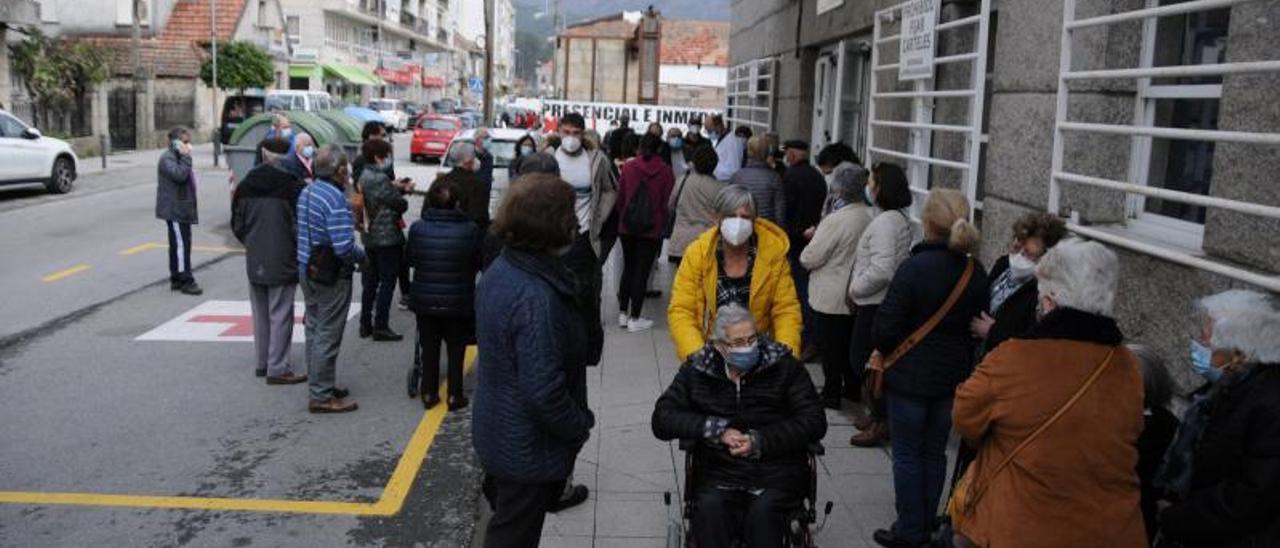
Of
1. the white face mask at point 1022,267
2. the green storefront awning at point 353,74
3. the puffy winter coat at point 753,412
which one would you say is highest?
the green storefront awning at point 353,74

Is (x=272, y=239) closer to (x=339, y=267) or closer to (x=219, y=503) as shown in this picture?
(x=339, y=267)

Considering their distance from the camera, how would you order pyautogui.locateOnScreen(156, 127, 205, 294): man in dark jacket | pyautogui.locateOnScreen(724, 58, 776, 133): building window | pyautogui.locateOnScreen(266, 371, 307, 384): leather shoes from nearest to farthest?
pyautogui.locateOnScreen(266, 371, 307, 384): leather shoes, pyautogui.locateOnScreen(156, 127, 205, 294): man in dark jacket, pyautogui.locateOnScreen(724, 58, 776, 133): building window

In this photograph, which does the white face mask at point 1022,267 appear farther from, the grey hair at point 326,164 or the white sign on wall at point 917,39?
the grey hair at point 326,164

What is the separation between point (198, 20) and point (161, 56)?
6746 millimetres

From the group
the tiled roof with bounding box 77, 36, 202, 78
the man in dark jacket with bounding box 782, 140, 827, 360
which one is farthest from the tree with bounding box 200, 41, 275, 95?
the man in dark jacket with bounding box 782, 140, 827, 360

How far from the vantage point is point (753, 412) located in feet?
14.0

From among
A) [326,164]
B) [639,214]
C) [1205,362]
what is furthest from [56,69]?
[1205,362]

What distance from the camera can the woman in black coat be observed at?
293 centimetres

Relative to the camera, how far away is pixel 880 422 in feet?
21.6

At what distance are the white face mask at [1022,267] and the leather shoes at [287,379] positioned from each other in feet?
17.2

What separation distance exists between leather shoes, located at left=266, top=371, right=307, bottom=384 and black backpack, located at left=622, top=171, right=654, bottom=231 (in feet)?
10.3

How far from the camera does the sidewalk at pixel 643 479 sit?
527cm

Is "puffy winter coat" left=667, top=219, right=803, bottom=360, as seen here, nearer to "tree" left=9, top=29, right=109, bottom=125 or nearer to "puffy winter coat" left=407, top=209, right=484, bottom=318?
"puffy winter coat" left=407, top=209, right=484, bottom=318

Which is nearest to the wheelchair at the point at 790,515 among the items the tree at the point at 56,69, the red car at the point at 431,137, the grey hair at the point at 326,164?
the grey hair at the point at 326,164
